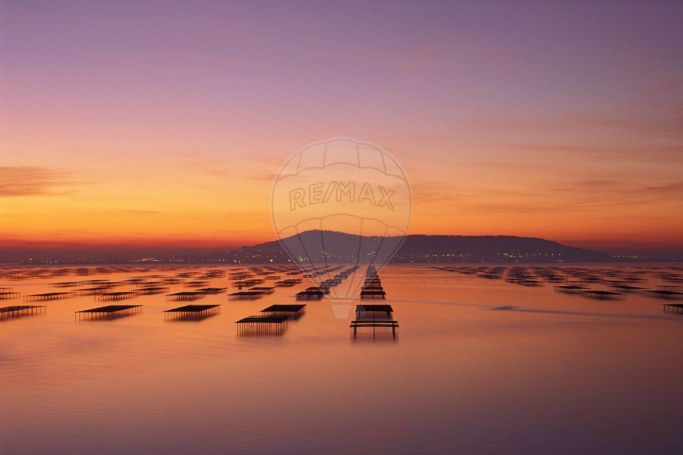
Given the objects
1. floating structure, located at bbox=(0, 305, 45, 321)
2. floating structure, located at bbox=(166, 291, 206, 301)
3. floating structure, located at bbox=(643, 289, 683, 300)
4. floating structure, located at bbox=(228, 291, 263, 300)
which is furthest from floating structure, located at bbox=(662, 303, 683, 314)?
floating structure, located at bbox=(0, 305, 45, 321)

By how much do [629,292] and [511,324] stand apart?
3446 cm

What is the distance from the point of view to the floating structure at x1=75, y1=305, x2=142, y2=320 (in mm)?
47906

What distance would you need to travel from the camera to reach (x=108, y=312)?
50.9 m

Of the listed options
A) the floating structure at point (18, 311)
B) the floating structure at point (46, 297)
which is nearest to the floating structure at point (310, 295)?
the floating structure at point (18, 311)

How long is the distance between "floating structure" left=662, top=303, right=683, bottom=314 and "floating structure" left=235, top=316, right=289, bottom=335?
3217 cm

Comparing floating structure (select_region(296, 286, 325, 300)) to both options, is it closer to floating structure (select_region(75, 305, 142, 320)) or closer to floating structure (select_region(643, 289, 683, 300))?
floating structure (select_region(75, 305, 142, 320))

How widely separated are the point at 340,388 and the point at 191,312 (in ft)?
94.9

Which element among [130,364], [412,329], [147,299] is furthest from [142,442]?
[147,299]

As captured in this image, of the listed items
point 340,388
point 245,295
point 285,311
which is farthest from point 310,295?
point 340,388

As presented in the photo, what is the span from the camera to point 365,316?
158ft

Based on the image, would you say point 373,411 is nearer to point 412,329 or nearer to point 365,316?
point 412,329

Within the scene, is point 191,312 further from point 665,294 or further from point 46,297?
point 665,294

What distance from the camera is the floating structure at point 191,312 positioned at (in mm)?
46375

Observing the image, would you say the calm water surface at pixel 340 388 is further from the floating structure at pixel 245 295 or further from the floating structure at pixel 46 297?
the floating structure at pixel 46 297
